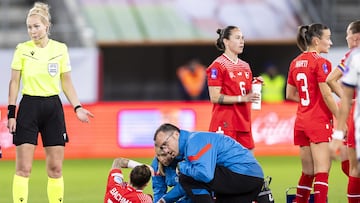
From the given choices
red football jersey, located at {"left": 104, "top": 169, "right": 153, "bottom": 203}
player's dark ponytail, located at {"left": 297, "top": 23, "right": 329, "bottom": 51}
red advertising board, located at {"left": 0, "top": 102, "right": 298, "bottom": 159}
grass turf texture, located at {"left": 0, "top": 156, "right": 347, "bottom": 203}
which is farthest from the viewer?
red advertising board, located at {"left": 0, "top": 102, "right": 298, "bottom": 159}

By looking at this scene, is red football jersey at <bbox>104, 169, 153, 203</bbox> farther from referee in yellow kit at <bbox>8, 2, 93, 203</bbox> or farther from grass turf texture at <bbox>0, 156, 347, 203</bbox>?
grass turf texture at <bbox>0, 156, 347, 203</bbox>

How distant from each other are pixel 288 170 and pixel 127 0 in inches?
422

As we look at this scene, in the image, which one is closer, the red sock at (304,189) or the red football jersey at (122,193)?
the red football jersey at (122,193)

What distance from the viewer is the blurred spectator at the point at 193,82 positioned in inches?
958

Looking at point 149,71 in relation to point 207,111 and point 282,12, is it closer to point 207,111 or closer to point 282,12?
point 282,12

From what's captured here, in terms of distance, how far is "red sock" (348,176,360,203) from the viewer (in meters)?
8.98

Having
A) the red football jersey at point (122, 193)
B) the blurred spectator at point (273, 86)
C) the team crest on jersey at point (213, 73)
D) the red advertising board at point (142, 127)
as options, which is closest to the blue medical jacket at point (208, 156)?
the red football jersey at point (122, 193)

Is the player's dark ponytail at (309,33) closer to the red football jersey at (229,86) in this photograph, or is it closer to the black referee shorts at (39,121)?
the red football jersey at (229,86)

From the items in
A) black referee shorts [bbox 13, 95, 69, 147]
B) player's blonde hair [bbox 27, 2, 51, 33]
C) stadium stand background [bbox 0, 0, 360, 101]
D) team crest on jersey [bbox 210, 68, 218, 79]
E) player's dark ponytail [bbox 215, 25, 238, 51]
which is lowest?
black referee shorts [bbox 13, 95, 69, 147]

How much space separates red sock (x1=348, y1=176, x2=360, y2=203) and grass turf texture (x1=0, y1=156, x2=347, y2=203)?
5.78 feet

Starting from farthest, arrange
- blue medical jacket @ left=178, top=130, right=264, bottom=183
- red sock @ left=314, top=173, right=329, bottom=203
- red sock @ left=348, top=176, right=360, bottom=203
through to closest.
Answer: red sock @ left=314, top=173, right=329, bottom=203
red sock @ left=348, top=176, right=360, bottom=203
blue medical jacket @ left=178, top=130, right=264, bottom=183

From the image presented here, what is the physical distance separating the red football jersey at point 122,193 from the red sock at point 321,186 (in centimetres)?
171

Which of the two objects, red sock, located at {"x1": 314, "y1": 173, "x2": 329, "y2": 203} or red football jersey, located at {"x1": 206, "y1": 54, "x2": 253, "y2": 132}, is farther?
red football jersey, located at {"x1": 206, "y1": 54, "x2": 253, "y2": 132}

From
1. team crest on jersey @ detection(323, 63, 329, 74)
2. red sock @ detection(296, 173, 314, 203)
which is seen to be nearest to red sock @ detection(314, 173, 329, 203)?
red sock @ detection(296, 173, 314, 203)
